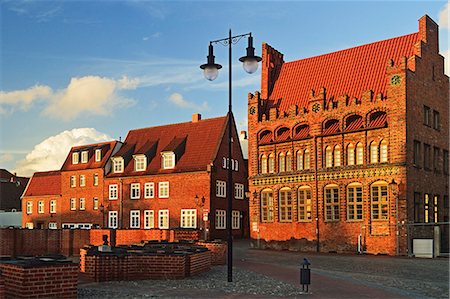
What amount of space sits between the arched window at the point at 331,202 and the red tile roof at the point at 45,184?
37.9 metres

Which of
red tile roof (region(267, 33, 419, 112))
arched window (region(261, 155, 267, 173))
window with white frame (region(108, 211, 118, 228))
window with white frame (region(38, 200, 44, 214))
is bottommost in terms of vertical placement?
window with white frame (region(108, 211, 118, 228))

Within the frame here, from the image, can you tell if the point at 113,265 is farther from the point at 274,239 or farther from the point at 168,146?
the point at 168,146

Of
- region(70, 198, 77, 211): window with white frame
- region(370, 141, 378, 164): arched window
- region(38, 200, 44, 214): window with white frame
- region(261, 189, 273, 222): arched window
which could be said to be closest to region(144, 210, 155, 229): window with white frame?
region(70, 198, 77, 211): window with white frame

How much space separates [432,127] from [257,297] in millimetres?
28351

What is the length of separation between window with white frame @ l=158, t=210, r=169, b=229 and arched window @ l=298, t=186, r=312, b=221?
17.0 meters

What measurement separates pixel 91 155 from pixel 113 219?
9215 millimetres

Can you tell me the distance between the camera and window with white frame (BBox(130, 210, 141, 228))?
54.8 m

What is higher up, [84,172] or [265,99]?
[265,99]

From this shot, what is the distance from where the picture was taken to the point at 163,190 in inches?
2110

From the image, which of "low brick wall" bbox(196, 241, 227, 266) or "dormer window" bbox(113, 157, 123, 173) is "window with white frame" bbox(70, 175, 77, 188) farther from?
"low brick wall" bbox(196, 241, 227, 266)

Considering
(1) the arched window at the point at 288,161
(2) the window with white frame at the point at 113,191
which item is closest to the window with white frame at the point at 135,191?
(2) the window with white frame at the point at 113,191

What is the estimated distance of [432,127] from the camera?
3838 cm

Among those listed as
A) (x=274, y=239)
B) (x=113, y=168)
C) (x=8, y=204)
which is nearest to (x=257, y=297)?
(x=274, y=239)

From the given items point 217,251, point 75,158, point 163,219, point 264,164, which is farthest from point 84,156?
point 217,251
